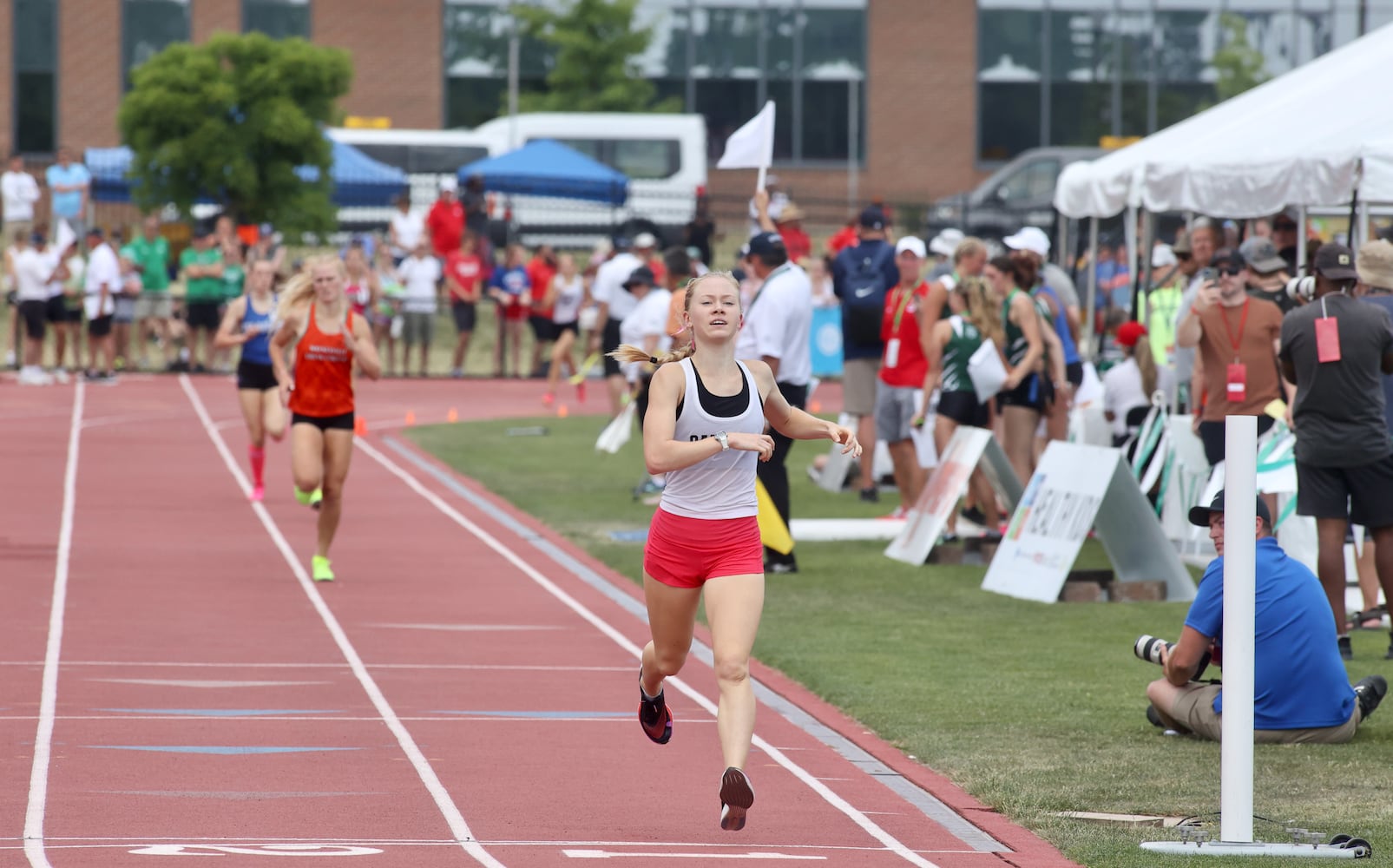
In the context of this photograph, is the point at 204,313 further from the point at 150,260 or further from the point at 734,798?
the point at 734,798

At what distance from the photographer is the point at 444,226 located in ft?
112

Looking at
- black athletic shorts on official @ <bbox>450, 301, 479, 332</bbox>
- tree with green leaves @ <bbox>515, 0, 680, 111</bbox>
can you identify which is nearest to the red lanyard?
black athletic shorts on official @ <bbox>450, 301, 479, 332</bbox>

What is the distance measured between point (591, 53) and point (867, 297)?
33066 millimetres

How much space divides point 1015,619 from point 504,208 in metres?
26.7

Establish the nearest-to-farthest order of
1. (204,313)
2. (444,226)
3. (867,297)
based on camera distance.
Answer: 1. (867,297)
2. (204,313)
3. (444,226)

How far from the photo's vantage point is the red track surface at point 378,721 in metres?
6.84

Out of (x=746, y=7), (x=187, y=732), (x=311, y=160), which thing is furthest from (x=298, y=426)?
(x=746, y=7)

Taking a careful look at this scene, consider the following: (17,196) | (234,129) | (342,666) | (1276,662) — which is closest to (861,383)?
(342,666)

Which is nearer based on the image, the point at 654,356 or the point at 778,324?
the point at 654,356

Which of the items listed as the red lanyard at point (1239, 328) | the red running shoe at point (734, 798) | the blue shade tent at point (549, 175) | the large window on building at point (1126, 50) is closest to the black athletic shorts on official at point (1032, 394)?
the red lanyard at point (1239, 328)

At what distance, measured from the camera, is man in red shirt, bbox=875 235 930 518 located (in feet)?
51.6

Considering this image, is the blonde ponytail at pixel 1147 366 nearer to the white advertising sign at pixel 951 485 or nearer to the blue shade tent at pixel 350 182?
the white advertising sign at pixel 951 485

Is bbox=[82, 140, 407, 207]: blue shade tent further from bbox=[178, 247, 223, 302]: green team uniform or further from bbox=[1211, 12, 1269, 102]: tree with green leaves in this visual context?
bbox=[1211, 12, 1269, 102]: tree with green leaves

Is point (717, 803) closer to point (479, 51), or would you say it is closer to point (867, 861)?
point (867, 861)
